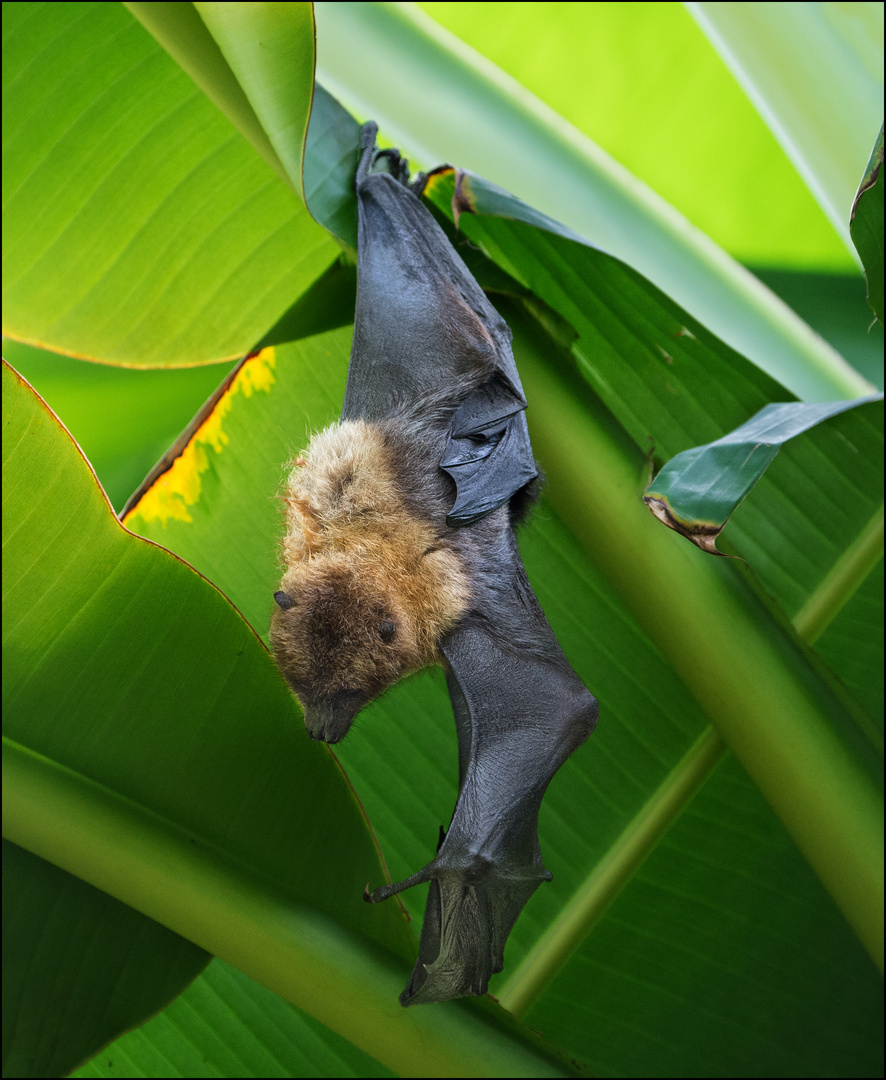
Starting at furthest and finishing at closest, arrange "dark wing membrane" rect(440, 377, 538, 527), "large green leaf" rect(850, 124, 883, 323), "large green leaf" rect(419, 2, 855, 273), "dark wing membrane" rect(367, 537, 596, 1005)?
1. "large green leaf" rect(419, 2, 855, 273)
2. "dark wing membrane" rect(440, 377, 538, 527)
3. "dark wing membrane" rect(367, 537, 596, 1005)
4. "large green leaf" rect(850, 124, 883, 323)

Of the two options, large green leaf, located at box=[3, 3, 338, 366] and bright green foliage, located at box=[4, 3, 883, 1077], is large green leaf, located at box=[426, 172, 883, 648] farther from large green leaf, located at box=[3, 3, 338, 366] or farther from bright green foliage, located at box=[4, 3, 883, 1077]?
large green leaf, located at box=[3, 3, 338, 366]

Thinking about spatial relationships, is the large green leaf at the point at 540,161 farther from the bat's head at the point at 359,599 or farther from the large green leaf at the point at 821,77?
the bat's head at the point at 359,599

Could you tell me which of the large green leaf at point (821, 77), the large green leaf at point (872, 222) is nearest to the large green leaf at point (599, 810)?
the large green leaf at point (872, 222)

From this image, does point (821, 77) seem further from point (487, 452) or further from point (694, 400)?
point (487, 452)

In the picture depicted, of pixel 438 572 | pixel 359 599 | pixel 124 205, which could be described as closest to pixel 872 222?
pixel 438 572

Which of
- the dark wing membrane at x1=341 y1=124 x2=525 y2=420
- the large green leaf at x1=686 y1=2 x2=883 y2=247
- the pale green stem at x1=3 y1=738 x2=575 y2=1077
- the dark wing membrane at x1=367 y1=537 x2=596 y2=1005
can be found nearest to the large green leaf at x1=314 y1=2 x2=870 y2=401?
the large green leaf at x1=686 y1=2 x2=883 y2=247

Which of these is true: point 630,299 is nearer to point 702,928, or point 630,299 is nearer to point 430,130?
point 430,130

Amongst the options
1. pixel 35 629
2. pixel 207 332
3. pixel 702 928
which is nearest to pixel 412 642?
pixel 35 629

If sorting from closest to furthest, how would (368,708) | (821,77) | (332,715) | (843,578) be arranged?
(332,715)
(368,708)
(843,578)
(821,77)
